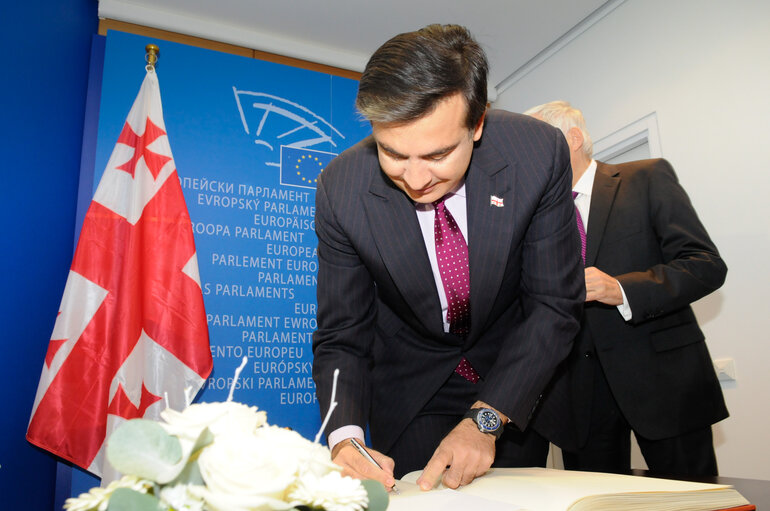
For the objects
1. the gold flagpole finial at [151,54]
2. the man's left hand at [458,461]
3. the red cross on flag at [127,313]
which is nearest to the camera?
the man's left hand at [458,461]

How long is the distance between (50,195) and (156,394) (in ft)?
3.10

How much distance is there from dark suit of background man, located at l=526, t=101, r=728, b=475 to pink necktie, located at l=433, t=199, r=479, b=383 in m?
0.52

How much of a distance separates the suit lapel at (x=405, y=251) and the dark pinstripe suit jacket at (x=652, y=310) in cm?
71

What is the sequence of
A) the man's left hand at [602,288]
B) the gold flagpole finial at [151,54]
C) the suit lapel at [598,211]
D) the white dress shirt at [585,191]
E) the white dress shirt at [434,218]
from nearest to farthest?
the white dress shirt at [434,218] → the man's left hand at [602,288] → the suit lapel at [598,211] → the white dress shirt at [585,191] → the gold flagpole finial at [151,54]

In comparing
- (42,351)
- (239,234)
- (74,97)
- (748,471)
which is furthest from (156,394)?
(748,471)

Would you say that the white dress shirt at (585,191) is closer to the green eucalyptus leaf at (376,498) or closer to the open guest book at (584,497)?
the open guest book at (584,497)

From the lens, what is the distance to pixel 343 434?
1131mm

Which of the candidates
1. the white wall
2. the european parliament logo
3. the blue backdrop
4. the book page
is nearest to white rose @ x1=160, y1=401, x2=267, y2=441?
the book page

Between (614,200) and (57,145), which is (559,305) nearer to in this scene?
(614,200)

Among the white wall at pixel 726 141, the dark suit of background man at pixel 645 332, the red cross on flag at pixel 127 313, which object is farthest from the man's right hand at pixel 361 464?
the white wall at pixel 726 141

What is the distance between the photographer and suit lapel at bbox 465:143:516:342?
125 centimetres

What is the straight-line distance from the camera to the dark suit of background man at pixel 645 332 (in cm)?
174

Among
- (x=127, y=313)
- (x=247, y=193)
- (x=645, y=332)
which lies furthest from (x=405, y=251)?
(x=247, y=193)

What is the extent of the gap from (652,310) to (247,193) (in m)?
2.17
